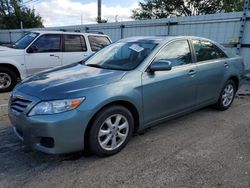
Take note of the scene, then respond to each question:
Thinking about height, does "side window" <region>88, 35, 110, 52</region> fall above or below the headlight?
above

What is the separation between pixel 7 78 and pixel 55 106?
190 inches

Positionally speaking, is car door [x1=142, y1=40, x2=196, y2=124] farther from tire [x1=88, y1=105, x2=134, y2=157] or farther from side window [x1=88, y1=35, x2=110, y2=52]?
side window [x1=88, y1=35, x2=110, y2=52]

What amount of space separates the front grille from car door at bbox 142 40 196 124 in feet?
5.04

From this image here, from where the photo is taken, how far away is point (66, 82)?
3178mm

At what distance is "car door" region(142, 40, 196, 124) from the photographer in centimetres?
357

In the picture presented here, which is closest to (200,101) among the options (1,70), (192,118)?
(192,118)

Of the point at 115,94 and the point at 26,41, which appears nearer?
the point at 115,94

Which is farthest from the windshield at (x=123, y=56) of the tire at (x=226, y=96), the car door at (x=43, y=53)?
the car door at (x=43, y=53)

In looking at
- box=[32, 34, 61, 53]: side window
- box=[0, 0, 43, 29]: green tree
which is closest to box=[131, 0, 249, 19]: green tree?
box=[0, 0, 43, 29]: green tree

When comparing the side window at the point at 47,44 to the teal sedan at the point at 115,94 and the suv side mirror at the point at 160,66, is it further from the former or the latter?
the suv side mirror at the point at 160,66

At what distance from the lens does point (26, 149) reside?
352cm

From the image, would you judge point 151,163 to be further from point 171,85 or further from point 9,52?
point 9,52

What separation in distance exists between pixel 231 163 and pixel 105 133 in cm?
164

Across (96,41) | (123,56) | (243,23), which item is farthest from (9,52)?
(243,23)
